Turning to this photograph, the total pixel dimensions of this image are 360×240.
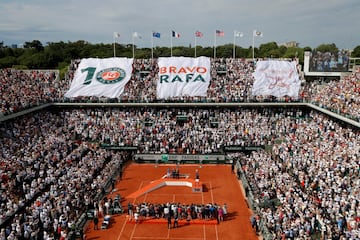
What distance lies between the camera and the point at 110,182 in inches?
1103

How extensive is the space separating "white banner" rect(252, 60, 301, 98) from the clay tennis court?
9923 mm

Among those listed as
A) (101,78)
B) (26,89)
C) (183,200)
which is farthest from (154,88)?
(183,200)

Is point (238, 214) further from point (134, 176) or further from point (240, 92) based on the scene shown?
point (240, 92)

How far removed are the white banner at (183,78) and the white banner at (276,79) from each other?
5615 millimetres

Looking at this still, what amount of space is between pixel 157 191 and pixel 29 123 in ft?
48.1

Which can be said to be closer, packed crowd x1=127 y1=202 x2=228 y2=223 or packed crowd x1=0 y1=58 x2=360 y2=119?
packed crowd x1=127 y1=202 x2=228 y2=223

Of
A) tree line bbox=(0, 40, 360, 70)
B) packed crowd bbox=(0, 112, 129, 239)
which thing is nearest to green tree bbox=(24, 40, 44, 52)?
tree line bbox=(0, 40, 360, 70)

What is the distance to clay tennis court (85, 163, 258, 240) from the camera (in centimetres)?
2064

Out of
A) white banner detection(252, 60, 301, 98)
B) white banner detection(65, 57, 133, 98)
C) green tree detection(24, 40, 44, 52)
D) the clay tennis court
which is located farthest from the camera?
green tree detection(24, 40, 44, 52)

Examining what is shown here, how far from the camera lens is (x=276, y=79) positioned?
3838 centimetres

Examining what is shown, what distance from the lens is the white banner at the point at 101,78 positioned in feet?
127

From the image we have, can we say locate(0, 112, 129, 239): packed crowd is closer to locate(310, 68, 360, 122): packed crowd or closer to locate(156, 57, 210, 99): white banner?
locate(156, 57, 210, 99): white banner

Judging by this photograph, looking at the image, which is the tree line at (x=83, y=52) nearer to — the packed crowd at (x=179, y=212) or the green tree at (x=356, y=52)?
the green tree at (x=356, y=52)

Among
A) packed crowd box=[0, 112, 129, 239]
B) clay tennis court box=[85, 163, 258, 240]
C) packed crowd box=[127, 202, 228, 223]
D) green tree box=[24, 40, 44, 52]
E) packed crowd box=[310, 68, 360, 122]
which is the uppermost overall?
green tree box=[24, 40, 44, 52]
